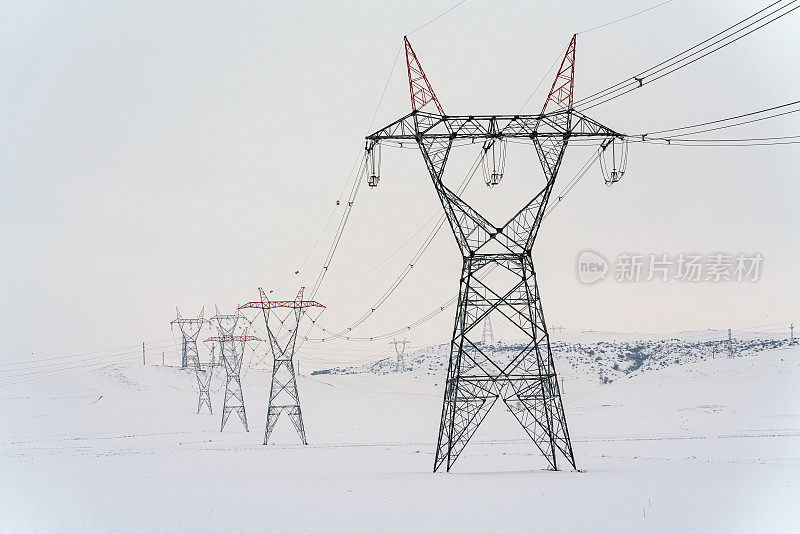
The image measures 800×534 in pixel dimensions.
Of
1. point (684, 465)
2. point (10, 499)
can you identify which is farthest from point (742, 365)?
point (10, 499)

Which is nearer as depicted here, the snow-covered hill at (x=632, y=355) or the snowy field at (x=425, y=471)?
the snowy field at (x=425, y=471)

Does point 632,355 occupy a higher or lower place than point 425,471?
lower

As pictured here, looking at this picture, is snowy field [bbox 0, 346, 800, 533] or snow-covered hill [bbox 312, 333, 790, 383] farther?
snow-covered hill [bbox 312, 333, 790, 383]

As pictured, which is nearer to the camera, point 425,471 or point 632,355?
point 425,471

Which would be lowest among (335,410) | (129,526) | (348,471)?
(335,410)

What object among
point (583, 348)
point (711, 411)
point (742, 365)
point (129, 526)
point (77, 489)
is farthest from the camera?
point (583, 348)

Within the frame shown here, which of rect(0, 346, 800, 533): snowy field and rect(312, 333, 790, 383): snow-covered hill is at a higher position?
rect(0, 346, 800, 533): snowy field

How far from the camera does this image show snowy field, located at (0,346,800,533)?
22.3 m

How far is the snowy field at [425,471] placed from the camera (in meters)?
22.3

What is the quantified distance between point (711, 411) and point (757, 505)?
2447 inches

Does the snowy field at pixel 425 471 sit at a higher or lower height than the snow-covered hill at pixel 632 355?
higher

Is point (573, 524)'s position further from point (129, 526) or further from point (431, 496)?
point (129, 526)

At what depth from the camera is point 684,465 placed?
3638 centimetres

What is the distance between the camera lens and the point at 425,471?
118 feet
